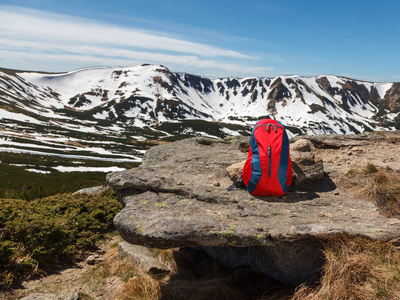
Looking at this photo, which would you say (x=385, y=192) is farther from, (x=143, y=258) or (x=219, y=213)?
(x=143, y=258)

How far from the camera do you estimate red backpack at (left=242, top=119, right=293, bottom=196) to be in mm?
7492

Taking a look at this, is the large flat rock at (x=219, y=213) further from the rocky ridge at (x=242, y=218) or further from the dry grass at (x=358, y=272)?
the dry grass at (x=358, y=272)

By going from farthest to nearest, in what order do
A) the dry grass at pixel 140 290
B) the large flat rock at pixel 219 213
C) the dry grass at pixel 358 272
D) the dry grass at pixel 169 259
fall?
the dry grass at pixel 169 259, the dry grass at pixel 140 290, the large flat rock at pixel 219 213, the dry grass at pixel 358 272

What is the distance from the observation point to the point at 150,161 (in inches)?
467

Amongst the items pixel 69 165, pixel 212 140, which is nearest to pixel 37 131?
pixel 69 165

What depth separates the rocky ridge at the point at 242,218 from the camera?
19.5 ft

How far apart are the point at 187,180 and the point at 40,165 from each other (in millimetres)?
112387

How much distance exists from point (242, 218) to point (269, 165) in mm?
1764

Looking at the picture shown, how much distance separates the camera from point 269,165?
745cm

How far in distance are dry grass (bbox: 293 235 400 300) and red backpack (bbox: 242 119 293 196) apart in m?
2.25

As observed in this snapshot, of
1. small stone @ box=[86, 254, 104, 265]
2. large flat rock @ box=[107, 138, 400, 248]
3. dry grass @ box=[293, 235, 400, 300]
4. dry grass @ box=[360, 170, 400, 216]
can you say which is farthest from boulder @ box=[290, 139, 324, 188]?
small stone @ box=[86, 254, 104, 265]

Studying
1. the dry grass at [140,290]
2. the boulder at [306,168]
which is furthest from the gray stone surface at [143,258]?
the boulder at [306,168]

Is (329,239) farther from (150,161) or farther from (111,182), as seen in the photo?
(150,161)

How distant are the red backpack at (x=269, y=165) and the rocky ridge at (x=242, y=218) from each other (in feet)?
1.08
